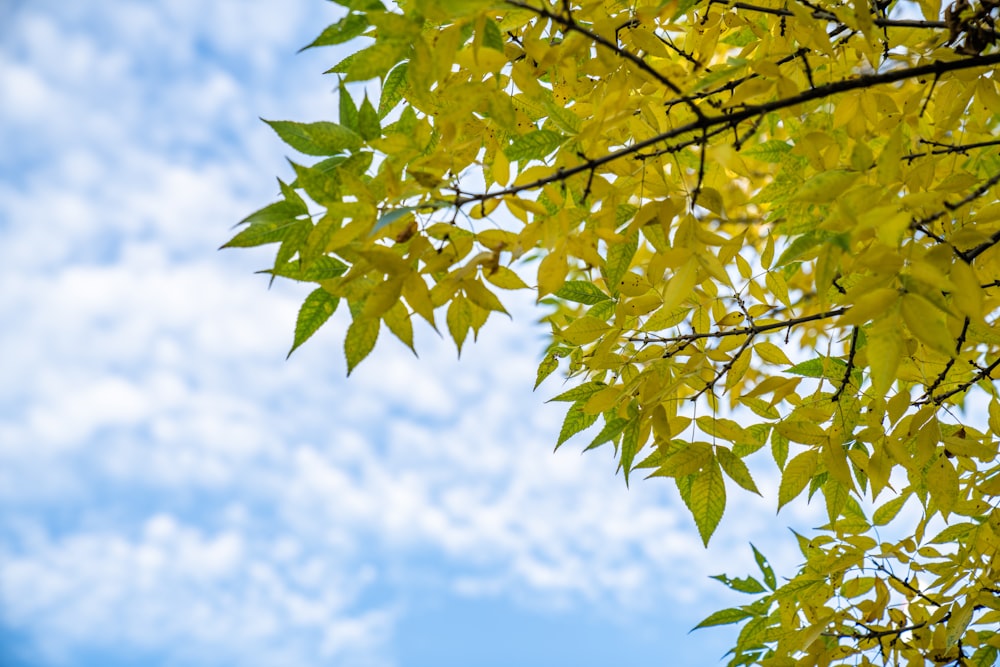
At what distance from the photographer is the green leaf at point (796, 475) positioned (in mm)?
1512

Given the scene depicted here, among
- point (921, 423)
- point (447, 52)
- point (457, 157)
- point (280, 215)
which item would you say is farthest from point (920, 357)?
point (280, 215)

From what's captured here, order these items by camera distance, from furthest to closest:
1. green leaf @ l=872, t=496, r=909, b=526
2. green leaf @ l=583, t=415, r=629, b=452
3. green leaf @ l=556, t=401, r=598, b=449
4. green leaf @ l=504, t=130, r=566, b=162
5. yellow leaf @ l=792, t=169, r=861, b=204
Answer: green leaf @ l=872, t=496, r=909, b=526 → green leaf @ l=556, t=401, r=598, b=449 → green leaf @ l=583, t=415, r=629, b=452 → green leaf @ l=504, t=130, r=566, b=162 → yellow leaf @ l=792, t=169, r=861, b=204

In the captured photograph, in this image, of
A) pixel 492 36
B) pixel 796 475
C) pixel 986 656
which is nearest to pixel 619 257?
pixel 492 36

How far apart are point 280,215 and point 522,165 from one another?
0.42m

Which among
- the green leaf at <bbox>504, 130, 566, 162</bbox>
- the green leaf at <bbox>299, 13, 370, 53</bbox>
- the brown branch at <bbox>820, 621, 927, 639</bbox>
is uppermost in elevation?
the green leaf at <bbox>299, 13, 370, 53</bbox>

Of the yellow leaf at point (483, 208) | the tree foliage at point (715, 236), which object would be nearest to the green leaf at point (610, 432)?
the tree foliage at point (715, 236)

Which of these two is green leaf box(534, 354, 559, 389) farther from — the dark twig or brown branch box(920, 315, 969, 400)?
brown branch box(920, 315, 969, 400)

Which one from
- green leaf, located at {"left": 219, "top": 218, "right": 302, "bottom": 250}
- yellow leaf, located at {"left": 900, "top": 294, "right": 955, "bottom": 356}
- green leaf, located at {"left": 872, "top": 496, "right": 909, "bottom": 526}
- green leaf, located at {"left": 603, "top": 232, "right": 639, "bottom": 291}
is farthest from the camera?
green leaf, located at {"left": 872, "top": 496, "right": 909, "bottom": 526}

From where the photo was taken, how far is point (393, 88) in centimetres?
154

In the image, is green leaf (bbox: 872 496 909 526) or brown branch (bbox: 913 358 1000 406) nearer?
brown branch (bbox: 913 358 1000 406)

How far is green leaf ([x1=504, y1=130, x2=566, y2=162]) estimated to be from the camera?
4.32 ft

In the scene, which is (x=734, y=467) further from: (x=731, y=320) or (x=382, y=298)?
(x=382, y=298)

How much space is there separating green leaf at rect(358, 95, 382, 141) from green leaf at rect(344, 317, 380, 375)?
29 centimetres

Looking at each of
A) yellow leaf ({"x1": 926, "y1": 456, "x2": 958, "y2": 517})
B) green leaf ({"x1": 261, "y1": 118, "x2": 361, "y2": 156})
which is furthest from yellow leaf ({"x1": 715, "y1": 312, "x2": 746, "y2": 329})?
green leaf ({"x1": 261, "y1": 118, "x2": 361, "y2": 156})
